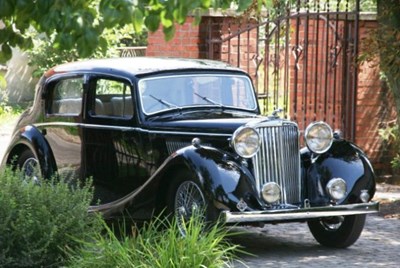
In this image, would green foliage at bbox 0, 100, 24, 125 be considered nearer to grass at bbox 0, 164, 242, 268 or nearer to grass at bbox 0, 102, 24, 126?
grass at bbox 0, 102, 24, 126

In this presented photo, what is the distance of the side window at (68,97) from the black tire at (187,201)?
1.83m

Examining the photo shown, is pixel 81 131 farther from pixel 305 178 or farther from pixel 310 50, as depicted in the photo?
pixel 310 50

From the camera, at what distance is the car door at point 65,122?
10.0m

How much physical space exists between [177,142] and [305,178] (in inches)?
44.5

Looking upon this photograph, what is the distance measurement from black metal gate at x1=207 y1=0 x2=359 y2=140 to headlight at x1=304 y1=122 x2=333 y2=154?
3.32m

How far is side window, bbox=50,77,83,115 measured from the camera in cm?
1023

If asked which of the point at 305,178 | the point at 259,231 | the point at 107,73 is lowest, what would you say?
the point at 259,231

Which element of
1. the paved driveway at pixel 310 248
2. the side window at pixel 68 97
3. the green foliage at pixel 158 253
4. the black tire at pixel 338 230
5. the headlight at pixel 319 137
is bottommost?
the paved driveway at pixel 310 248

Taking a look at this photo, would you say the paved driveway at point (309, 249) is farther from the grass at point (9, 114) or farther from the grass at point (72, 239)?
the grass at point (9, 114)

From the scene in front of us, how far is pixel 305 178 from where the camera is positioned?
8922 mm

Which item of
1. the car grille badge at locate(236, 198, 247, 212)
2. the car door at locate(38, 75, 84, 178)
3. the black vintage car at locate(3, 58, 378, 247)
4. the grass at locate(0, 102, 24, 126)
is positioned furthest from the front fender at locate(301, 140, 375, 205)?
the grass at locate(0, 102, 24, 126)

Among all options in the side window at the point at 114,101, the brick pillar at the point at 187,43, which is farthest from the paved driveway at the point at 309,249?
the brick pillar at the point at 187,43

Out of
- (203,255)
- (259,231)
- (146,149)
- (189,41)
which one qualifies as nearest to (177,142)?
(146,149)

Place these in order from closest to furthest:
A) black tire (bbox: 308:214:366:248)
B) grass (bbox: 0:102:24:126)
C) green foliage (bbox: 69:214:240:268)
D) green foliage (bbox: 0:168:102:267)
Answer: green foliage (bbox: 69:214:240:268), green foliage (bbox: 0:168:102:267), black tire (bbox: 308:214:366:248), grass (bbox: 0:102:24:126)
